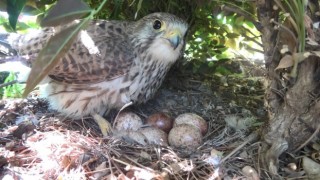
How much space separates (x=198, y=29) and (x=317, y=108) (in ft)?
3.71

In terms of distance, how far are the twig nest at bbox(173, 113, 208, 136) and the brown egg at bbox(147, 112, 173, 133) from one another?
2.0 inches

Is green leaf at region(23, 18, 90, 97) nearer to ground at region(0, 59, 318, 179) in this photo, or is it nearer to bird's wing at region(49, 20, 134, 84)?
ground at region(0, 59, 318, 179)

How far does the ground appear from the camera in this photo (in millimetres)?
1726

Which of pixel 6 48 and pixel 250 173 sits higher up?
pixel 6 48

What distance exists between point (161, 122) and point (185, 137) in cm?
27

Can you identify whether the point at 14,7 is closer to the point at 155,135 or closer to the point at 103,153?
the point at 103,153

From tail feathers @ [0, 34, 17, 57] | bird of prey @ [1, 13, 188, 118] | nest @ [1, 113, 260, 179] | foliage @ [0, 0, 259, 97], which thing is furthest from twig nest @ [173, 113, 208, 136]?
tail feathers @ [0, 34, 17, 57]

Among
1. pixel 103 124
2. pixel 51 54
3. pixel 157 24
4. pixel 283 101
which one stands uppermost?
pixel 51 54

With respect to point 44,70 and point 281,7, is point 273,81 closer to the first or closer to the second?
point 281,7

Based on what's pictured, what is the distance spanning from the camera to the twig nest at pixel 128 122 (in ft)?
7.26

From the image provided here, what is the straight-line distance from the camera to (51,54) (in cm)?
118

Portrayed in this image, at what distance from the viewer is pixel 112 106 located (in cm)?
245

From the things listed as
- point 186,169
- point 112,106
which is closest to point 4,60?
point 112,106

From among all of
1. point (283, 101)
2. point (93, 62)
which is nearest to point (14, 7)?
point (93, 62)
